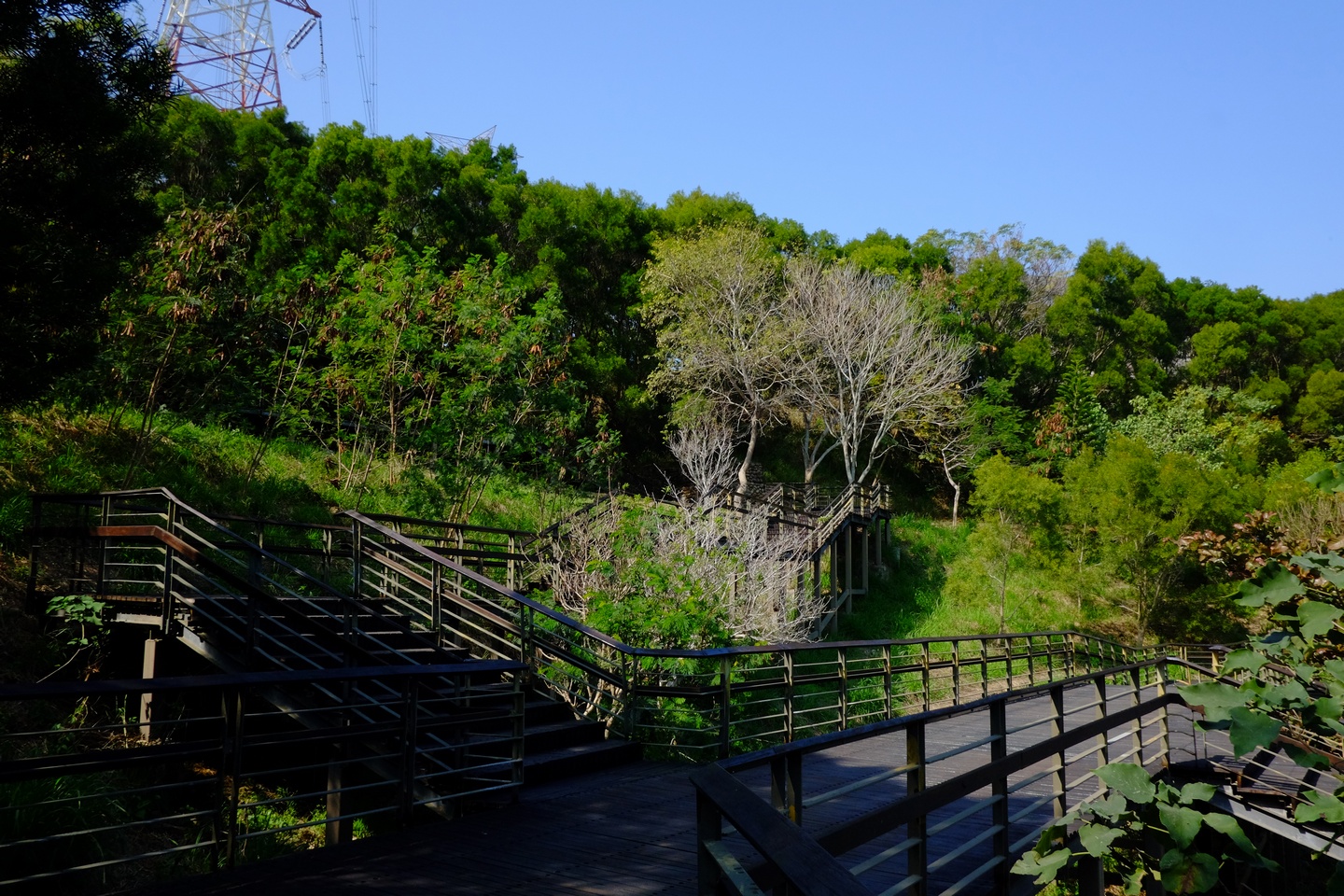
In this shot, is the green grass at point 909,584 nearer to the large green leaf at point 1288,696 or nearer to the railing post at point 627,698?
the railing post at point 627,698

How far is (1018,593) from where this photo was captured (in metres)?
28.4

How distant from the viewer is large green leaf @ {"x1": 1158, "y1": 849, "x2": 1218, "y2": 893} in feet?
13.4

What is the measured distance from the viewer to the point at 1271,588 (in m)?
4.18

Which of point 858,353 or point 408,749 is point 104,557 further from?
point 858,353

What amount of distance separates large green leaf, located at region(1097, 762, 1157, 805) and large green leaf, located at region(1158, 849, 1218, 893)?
23 cm

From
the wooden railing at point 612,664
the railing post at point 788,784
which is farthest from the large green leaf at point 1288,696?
the wooden railing at point 612,664

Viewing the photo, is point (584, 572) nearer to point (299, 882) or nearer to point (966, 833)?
point (966, 833)

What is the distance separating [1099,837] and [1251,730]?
926 millimetres

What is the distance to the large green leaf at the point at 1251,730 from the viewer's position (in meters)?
3.68

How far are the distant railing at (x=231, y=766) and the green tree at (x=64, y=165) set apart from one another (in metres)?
2.67

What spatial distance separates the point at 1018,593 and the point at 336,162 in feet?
75.9

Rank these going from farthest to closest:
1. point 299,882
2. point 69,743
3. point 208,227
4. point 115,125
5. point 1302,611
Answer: point 208,227
point 69,743
point 115,125
point 299,882
point 1302,611

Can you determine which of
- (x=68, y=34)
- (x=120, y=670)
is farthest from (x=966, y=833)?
(x=68, y=34)

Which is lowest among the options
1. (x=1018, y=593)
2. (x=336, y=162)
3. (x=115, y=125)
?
(x=1018, y=593)
